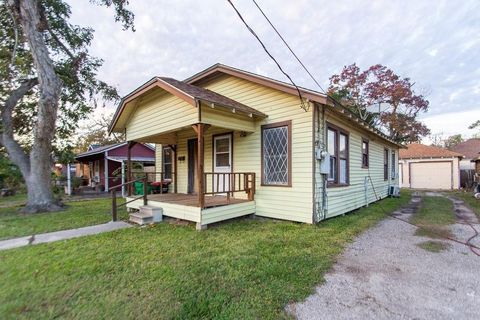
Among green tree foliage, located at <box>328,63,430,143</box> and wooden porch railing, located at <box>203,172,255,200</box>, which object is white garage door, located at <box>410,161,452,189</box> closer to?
green tree foliage, located at <box>328,63,430,143</box>

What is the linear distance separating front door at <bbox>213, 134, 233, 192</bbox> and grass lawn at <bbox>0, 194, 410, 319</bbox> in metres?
2.51

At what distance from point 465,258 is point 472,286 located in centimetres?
124

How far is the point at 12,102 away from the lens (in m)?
9.73

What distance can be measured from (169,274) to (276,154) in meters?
4.15

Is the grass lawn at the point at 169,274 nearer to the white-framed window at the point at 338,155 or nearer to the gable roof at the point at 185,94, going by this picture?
the white-framed window at the point at 338,155

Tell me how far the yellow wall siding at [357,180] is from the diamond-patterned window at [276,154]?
2.76ft

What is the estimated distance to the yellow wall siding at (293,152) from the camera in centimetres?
603

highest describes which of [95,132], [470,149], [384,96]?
[384,96]

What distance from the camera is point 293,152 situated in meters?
6.27

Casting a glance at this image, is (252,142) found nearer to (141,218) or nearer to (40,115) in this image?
(141,218)

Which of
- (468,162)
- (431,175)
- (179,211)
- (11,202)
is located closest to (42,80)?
(179,211)

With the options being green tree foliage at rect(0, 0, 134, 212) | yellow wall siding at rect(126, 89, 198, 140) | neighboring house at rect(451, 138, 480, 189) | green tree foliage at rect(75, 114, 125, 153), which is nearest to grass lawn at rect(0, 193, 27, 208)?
green tree foliage at rect(0, 0, 134, 212)

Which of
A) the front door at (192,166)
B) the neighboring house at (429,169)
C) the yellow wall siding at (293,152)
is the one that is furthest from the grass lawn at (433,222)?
the neighboring house at (429,169)

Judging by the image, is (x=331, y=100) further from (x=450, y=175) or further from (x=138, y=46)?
(x=450, y=175)
